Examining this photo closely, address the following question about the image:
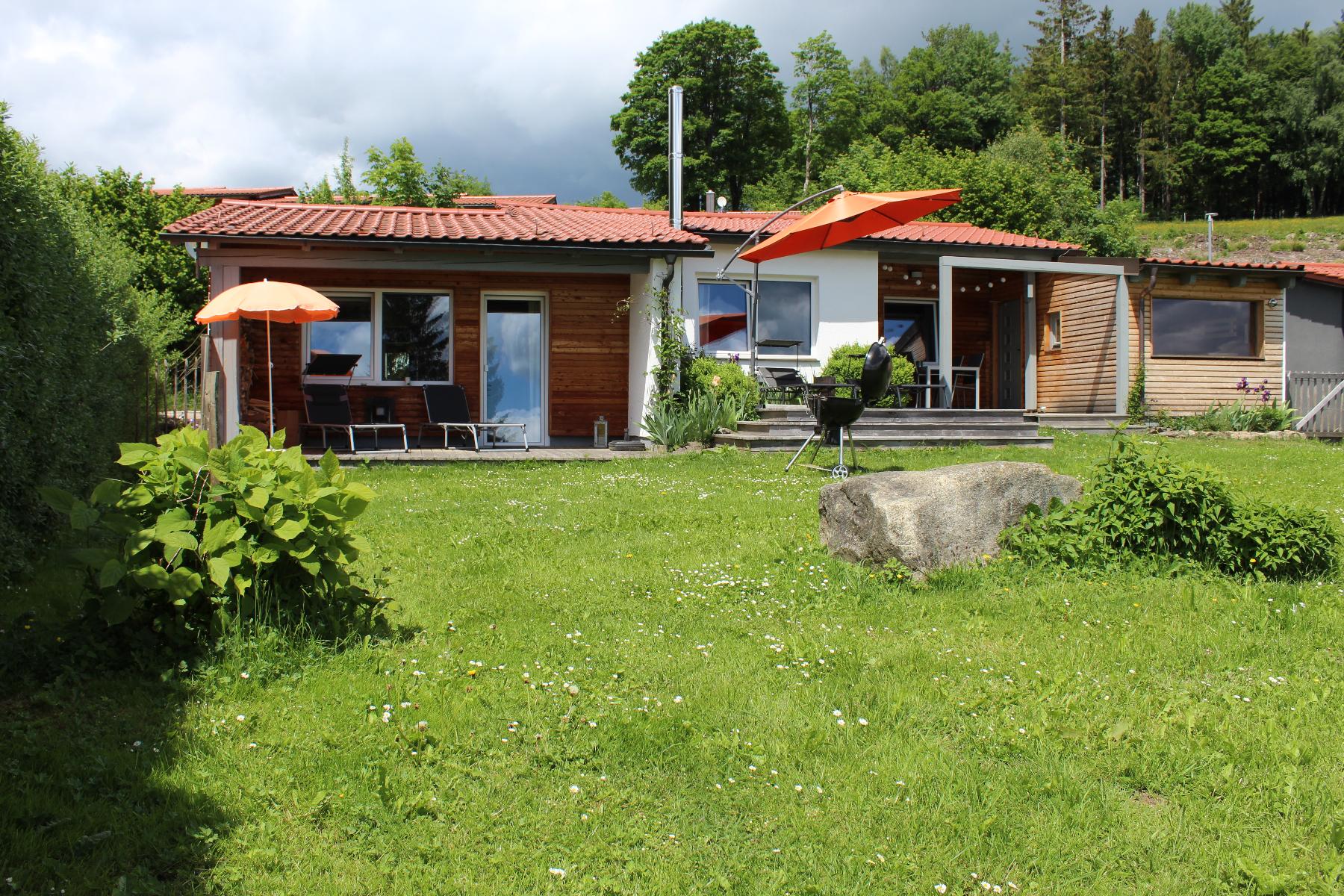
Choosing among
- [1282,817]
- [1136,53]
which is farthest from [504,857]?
[1136,53]

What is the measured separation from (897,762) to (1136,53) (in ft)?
210

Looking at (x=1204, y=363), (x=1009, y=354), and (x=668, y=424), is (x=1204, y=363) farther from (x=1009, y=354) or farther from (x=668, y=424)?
(x=668, y=424)

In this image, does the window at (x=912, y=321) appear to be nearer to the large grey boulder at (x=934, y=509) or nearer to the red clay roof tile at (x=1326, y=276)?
the red clay roof tile at (x=1326, y=276)

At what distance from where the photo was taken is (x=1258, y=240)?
4666cm

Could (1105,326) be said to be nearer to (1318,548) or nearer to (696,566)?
(1318,548)

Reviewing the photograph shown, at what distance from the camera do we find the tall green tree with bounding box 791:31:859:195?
141 feet

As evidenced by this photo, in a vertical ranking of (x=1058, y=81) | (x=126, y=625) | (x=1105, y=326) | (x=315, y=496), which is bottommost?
(x=126, y=625)

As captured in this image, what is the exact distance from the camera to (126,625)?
11.5ft

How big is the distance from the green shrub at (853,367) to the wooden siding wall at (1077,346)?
394cm

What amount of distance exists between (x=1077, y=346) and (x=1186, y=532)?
508 inches

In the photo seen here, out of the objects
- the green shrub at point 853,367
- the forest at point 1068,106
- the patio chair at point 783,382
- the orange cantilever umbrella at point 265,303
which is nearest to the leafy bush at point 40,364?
the orange cantilever umbrella at point 265,303

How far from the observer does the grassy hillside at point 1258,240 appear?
43.3 metres

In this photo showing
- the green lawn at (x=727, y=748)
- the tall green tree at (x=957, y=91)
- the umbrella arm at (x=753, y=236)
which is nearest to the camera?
the green lawn at (x=727, y=748)

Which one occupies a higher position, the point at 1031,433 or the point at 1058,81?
the point at 1058,81
